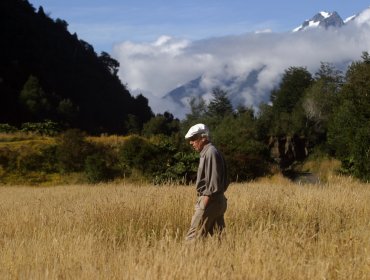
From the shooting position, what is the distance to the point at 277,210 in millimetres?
9273

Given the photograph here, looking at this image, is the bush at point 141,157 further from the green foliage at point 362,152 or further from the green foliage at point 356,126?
the green foliage at point 356,126

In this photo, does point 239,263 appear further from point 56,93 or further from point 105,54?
point 105,54

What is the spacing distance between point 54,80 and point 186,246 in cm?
8027

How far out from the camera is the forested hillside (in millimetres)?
66938

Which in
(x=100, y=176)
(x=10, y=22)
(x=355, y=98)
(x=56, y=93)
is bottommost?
(x=100, y=176)

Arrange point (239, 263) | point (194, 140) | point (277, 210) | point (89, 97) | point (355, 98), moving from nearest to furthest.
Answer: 1. point (239, 263)
2. point (194, 140)
3. point (277, 210)
4. point (355, 98)
5. point (89, 97)

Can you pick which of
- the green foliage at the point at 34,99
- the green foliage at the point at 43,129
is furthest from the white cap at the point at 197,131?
the green foliage at the point at 34,99

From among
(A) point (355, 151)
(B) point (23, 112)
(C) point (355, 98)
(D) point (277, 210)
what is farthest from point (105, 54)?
(D) point (277, 210)

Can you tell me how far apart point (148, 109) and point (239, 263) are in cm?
9789

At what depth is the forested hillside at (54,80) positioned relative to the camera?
66938mm

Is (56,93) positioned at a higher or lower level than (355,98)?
higher

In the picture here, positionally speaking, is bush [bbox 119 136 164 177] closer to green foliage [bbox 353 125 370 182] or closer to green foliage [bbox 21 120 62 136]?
green foliage [bbox 353 125 370 182]

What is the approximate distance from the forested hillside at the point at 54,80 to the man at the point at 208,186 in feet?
182

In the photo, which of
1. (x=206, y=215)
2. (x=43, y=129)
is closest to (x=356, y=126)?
(x=43, y=129)
